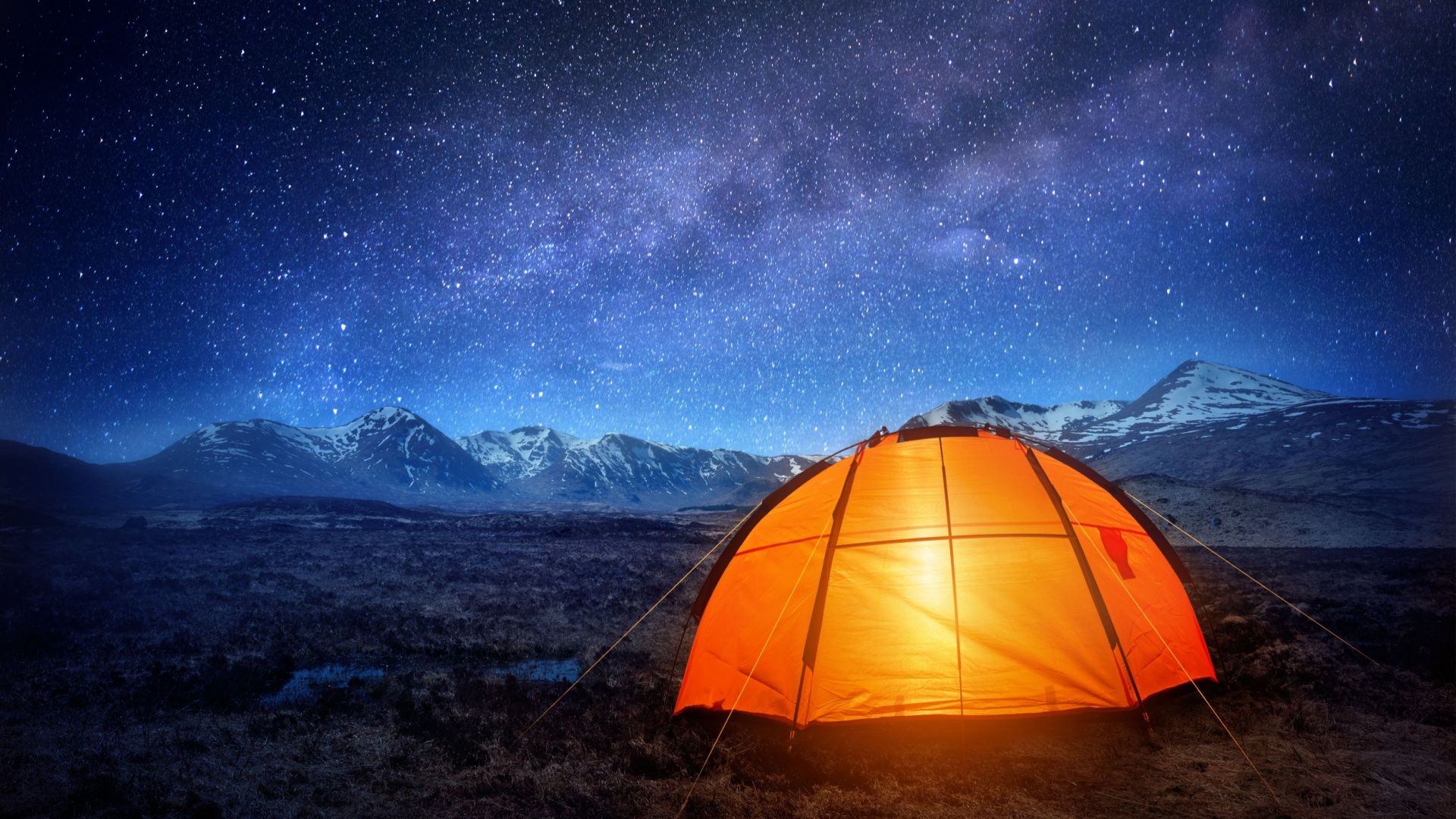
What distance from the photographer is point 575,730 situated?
23.3 feet

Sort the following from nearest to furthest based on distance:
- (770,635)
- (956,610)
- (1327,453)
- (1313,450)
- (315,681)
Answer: (956,610), (770,635), (315,681), (1327,453), (1313,450)

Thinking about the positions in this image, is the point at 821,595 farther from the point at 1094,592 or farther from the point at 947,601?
the point at 1094,592

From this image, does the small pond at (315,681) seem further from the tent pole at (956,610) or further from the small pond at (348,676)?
the tent pole at (956,610)

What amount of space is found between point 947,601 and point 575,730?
16.0 ft

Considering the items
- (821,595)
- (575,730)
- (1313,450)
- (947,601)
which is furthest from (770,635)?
(1313,450)

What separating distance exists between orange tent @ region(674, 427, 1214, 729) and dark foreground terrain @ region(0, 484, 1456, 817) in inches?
23.0

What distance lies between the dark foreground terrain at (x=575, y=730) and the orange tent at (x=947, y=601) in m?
0.59

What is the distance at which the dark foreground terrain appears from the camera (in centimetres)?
538

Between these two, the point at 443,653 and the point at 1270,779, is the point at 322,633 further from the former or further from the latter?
the point at 1270,779

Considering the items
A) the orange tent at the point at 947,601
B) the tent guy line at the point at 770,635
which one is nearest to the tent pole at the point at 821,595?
the orange tent at the point at 947,601

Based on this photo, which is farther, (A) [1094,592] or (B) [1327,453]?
(B) [1327,453]

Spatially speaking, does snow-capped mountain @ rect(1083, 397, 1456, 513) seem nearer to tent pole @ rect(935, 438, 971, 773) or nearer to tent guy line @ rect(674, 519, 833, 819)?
tent pole @ rect(935, 438, 971, 773)

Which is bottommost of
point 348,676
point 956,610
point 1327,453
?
Answer: point 348,676

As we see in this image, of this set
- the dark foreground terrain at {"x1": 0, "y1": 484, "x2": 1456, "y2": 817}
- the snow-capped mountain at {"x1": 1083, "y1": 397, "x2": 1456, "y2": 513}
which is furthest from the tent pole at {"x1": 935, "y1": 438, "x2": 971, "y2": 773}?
the snow-capped mountain at {"x1": 1083, "y1": 397, "x2": 1456, "y2": 513}
